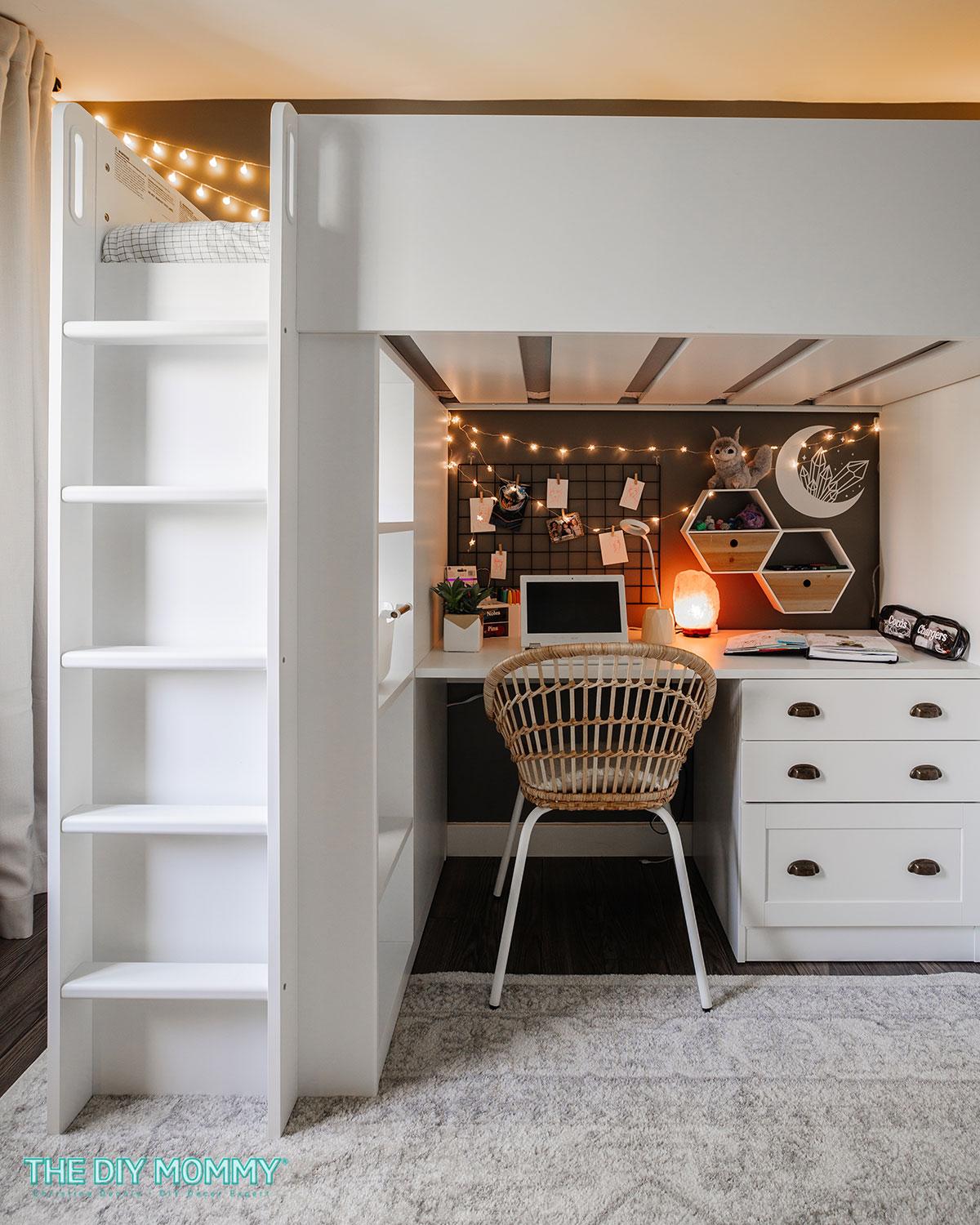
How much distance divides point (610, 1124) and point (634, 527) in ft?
6.38

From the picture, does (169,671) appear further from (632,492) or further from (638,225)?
(632,492)

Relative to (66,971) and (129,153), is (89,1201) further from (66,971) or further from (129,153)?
(129,153)

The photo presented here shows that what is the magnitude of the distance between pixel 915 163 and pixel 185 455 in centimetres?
167

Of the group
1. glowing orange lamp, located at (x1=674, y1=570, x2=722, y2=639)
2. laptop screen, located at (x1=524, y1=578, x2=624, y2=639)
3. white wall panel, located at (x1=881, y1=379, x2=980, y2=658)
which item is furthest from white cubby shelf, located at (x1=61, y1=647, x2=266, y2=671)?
white wall panel, located at (x1=881, y1=379, x2=980, y2=658)

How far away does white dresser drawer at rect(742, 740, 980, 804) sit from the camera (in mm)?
2375

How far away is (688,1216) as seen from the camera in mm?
1497

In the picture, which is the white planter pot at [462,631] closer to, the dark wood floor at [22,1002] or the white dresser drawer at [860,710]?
the white dresser drawer at [860,710]

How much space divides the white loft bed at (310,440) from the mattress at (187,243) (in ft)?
0.09

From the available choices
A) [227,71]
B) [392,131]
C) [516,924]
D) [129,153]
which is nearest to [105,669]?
[129,153]

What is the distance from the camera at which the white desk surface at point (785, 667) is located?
→ 2369mm

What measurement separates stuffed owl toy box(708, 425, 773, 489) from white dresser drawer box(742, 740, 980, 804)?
1.09 meters

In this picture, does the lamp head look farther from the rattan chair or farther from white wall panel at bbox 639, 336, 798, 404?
the rattan chair

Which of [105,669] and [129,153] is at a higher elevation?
[129,153]

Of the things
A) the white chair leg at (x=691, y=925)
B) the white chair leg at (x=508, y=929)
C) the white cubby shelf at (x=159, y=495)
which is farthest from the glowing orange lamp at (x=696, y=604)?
the white cubby shelf at (x=159, y=495)
